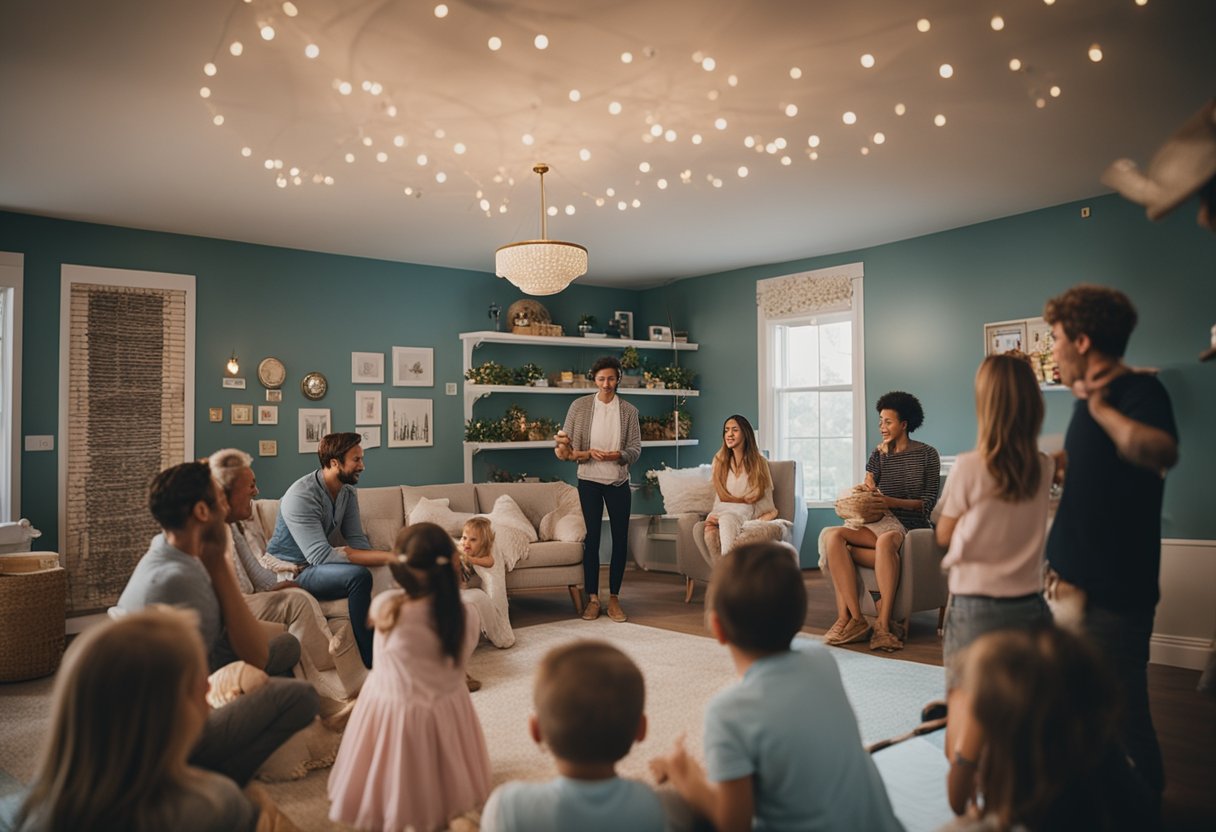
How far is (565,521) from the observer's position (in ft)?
18.5

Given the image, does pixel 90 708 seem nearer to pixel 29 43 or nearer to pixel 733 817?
pixel 733 817

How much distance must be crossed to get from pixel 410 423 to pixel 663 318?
8.96 feet

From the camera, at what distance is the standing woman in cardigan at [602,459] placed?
18.0 feet

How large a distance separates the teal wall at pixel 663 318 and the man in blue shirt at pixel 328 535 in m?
2.50

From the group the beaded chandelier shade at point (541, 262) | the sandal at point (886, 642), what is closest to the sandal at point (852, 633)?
the sandal at point (886, 642)

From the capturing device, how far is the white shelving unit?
7.14 metres

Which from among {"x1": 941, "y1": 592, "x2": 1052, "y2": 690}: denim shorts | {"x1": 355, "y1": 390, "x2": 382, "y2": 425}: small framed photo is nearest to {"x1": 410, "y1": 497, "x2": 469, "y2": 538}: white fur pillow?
{"x1": 355, "y1": 390, "x2": 382, "y2": 425}: small framed photo

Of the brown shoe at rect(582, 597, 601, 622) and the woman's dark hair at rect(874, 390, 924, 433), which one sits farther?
the brown shoe at rect(582, 597, 601, 622)

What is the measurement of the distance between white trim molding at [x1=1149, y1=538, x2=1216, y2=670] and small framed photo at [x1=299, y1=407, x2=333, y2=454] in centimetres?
550

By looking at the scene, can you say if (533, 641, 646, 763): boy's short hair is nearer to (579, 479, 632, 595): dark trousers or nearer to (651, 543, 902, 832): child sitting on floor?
(651, 543, 902, 832): child sitting on floor

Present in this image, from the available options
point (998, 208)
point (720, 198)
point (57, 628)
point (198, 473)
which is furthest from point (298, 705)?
point (998, 208)

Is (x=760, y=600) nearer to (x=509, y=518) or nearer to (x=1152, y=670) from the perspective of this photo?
(x=1152, y=670)

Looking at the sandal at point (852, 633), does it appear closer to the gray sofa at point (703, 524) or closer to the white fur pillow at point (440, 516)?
the gray sofa at point (703, 524)

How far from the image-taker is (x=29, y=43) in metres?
3.07
